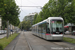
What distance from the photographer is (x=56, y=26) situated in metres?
19.7

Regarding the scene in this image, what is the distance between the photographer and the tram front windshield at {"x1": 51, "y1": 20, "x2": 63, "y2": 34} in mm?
19516

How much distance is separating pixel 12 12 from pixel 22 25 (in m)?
99.5

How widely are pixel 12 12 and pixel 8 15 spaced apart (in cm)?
149

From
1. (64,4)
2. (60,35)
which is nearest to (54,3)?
(64,4)

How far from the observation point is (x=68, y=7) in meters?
26.9

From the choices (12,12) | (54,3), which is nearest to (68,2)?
(54,3)

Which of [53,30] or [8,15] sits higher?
[8,15]

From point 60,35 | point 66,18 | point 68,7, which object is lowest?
point 60,35

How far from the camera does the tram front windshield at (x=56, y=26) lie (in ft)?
64.0

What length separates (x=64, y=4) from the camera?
2634cm

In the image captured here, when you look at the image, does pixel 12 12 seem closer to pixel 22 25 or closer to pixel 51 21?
pixel 51 21

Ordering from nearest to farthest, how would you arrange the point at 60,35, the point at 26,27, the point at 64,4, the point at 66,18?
the point at 60,35
the point at 64,4
the point at 66,18
the point at 26,27

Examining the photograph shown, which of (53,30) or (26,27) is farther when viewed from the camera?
(26,27)

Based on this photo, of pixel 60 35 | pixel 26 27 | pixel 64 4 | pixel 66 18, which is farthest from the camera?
pixel 26 27
